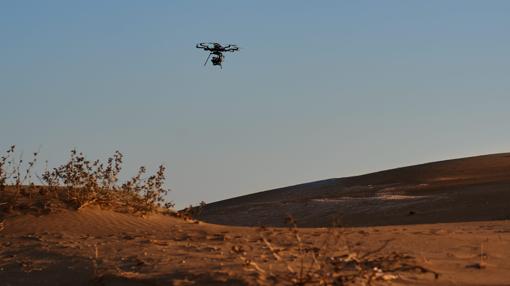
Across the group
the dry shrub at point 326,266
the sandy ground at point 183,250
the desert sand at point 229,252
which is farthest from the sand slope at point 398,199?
the dry shrub at point 326,266

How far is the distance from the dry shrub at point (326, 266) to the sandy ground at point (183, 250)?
0.05 meters

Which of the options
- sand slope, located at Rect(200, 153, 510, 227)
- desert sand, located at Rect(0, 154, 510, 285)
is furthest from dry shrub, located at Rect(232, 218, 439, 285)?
sand slope, located at Rect(200, 153, 510, 227)

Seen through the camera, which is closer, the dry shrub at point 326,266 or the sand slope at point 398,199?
the dry shrub at point 326,266

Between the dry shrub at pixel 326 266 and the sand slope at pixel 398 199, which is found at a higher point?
the sand slope at pixel 398 199

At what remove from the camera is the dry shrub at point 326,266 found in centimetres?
616

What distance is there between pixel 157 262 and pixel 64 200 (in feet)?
14.4

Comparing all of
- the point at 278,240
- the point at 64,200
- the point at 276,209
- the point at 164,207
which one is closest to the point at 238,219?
the point at 276,209

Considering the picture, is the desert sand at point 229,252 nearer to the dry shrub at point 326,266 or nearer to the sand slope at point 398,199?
the dry shrub at point 326,266

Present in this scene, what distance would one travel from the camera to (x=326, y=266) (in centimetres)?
695

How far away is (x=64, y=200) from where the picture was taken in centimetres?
1177

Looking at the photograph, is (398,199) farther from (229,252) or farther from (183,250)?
(229,252)

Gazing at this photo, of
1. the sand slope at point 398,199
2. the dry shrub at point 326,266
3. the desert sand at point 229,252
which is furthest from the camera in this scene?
the sand slope at point 398,199

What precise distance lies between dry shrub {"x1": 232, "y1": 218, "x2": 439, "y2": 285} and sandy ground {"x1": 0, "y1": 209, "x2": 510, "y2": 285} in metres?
0.05

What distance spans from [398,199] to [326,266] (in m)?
14.0
